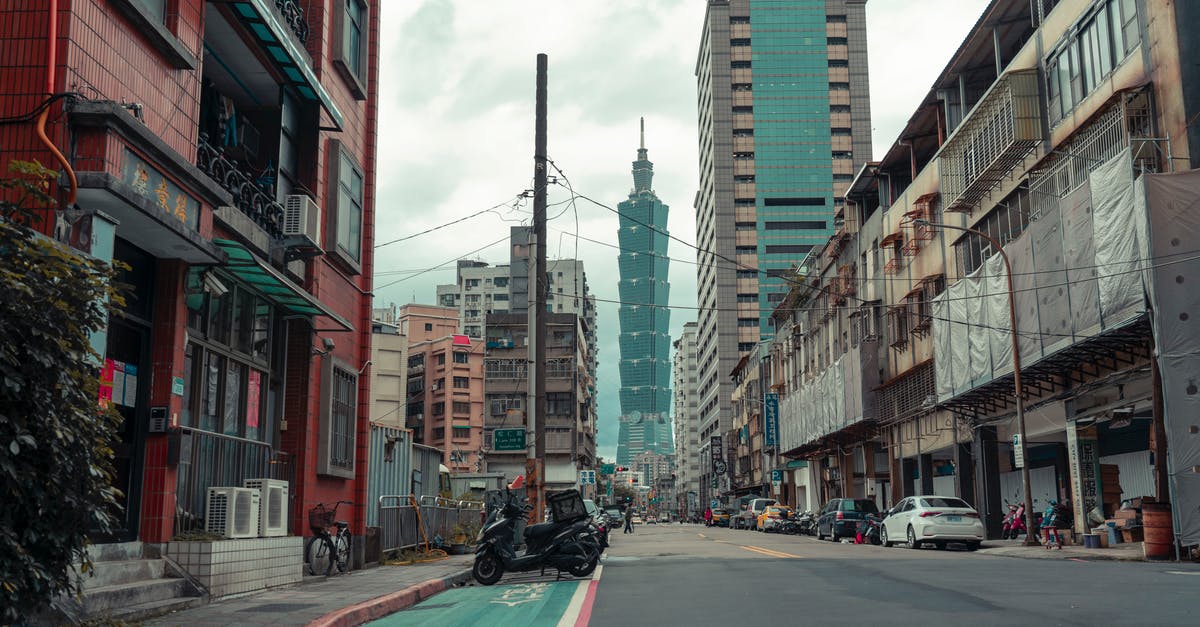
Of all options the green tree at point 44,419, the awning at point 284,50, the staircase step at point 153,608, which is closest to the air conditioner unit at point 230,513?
the staircase step at point 153,608

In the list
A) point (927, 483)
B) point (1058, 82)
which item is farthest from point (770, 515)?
point (1058, 82)

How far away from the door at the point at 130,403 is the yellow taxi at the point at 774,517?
4530 centimetres

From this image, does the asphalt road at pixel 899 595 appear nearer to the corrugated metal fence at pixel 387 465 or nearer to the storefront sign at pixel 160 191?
the corrugated metal fence at pixel 387 465

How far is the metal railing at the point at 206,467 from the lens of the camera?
492 inches

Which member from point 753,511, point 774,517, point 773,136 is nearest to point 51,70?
point 774,517

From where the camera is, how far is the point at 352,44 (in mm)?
20172

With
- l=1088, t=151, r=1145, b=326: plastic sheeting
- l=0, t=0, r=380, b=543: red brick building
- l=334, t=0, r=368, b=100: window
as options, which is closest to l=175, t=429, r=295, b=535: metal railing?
l=0, t=0, r=380, b=543: red brick building

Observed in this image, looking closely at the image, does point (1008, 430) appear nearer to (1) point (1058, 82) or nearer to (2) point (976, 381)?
(2) point (976, 381)

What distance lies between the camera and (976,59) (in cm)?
3497

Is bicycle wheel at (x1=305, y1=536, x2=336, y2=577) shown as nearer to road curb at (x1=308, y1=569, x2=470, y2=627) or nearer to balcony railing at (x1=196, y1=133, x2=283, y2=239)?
road curb at (x1=308, y1=569, x2=470, y2=627)

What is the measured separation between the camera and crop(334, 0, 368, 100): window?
18.9m

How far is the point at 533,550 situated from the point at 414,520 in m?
8.44

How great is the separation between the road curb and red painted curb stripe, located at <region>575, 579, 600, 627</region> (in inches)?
89.3

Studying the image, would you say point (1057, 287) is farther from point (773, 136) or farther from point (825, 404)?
point (773, 136)
